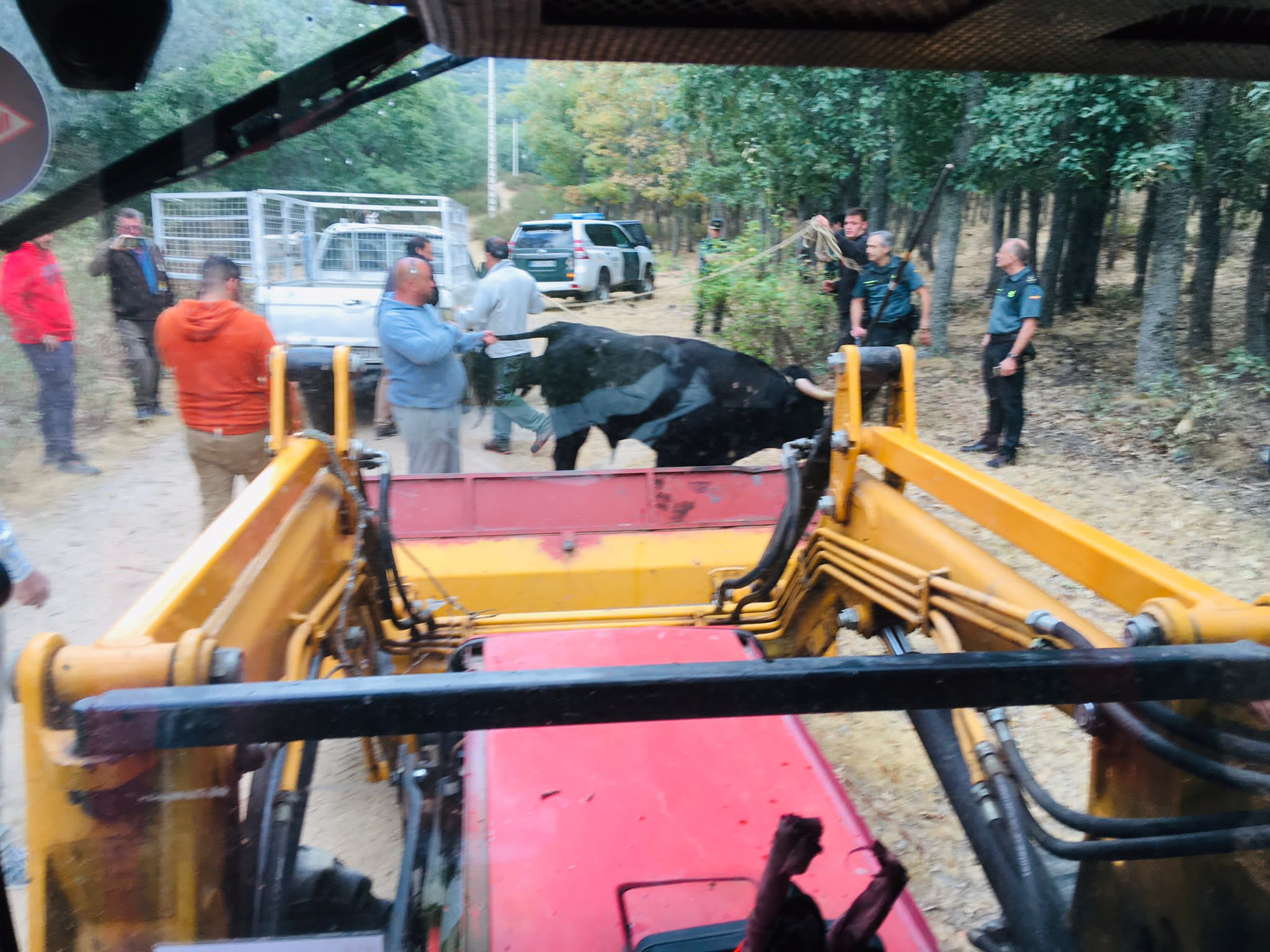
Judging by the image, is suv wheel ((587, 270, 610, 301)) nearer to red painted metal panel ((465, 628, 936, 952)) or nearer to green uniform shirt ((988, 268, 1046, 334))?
green uniform shirt ((988, 268, 1046, 334))

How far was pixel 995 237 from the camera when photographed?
6.55 m

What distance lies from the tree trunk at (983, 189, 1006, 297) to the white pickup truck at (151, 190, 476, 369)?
3.44 metres

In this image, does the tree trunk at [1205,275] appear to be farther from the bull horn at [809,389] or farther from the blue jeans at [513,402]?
the blue jeans at [513,402]

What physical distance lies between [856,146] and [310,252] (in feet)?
9.24

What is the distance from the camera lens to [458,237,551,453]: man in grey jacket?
5785mm

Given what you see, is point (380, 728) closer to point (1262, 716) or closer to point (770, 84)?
point (1262, 716)

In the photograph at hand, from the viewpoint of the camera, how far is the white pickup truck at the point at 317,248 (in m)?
2.79

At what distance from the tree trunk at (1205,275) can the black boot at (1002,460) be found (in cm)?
144

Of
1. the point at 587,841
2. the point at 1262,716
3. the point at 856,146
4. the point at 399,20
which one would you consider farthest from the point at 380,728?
the point at 856,146

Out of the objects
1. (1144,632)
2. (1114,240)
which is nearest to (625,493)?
(1144,632)

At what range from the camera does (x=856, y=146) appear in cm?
356

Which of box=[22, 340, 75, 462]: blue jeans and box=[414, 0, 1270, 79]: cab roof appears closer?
box=[414, 0, 1270, 79]: cab roof

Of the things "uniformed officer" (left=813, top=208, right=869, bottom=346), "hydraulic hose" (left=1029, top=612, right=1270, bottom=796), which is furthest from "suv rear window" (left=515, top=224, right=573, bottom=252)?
"hydraulic hose" (left=1029, top=612, right=1270, bottom=796)

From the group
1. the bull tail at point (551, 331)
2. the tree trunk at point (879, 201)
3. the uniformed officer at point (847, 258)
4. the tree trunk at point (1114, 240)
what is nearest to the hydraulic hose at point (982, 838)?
the tree trunk at point (879, 201)
